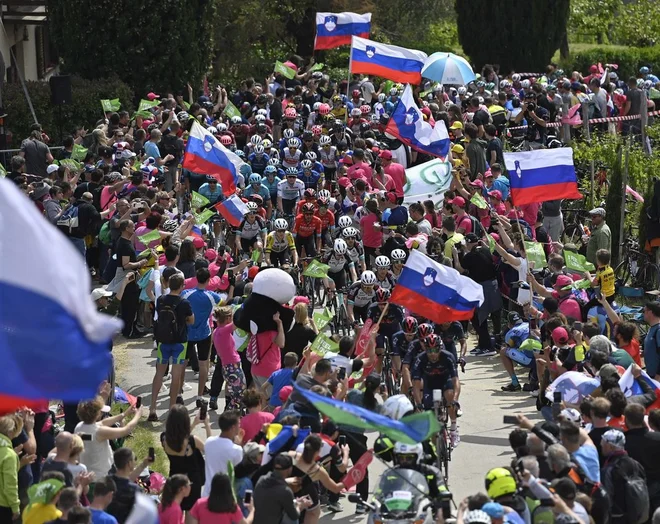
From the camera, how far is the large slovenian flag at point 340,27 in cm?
3075

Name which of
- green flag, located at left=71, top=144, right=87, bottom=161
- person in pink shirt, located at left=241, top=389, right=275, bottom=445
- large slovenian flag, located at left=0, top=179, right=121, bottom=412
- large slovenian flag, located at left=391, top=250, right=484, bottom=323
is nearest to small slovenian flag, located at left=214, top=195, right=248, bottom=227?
large slovenian flag, located at left=391, top=250, right=484, bottom=323

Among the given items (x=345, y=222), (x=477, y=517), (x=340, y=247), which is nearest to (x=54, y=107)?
(x=345, y=222)

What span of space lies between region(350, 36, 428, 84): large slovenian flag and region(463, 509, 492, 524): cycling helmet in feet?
58.8

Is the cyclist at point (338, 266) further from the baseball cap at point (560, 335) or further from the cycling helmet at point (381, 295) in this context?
the baseball cap at point (560, 335)

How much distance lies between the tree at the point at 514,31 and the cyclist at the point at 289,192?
24.0 metres

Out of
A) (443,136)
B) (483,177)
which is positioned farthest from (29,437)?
(483,177)

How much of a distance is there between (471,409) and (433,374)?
102 inches

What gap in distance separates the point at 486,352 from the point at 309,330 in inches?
184

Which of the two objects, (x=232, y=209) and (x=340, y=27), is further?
Answer: (x=340, y=27)

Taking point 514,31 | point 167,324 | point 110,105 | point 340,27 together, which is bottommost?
point 514,31

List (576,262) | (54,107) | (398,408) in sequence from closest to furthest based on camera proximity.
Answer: (398,408) < (576,262) < (54,107)

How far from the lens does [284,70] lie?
32.2 metres

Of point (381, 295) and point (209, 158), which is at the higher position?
point (209, 158)

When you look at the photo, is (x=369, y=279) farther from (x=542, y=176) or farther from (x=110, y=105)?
(x=110, y=105)
